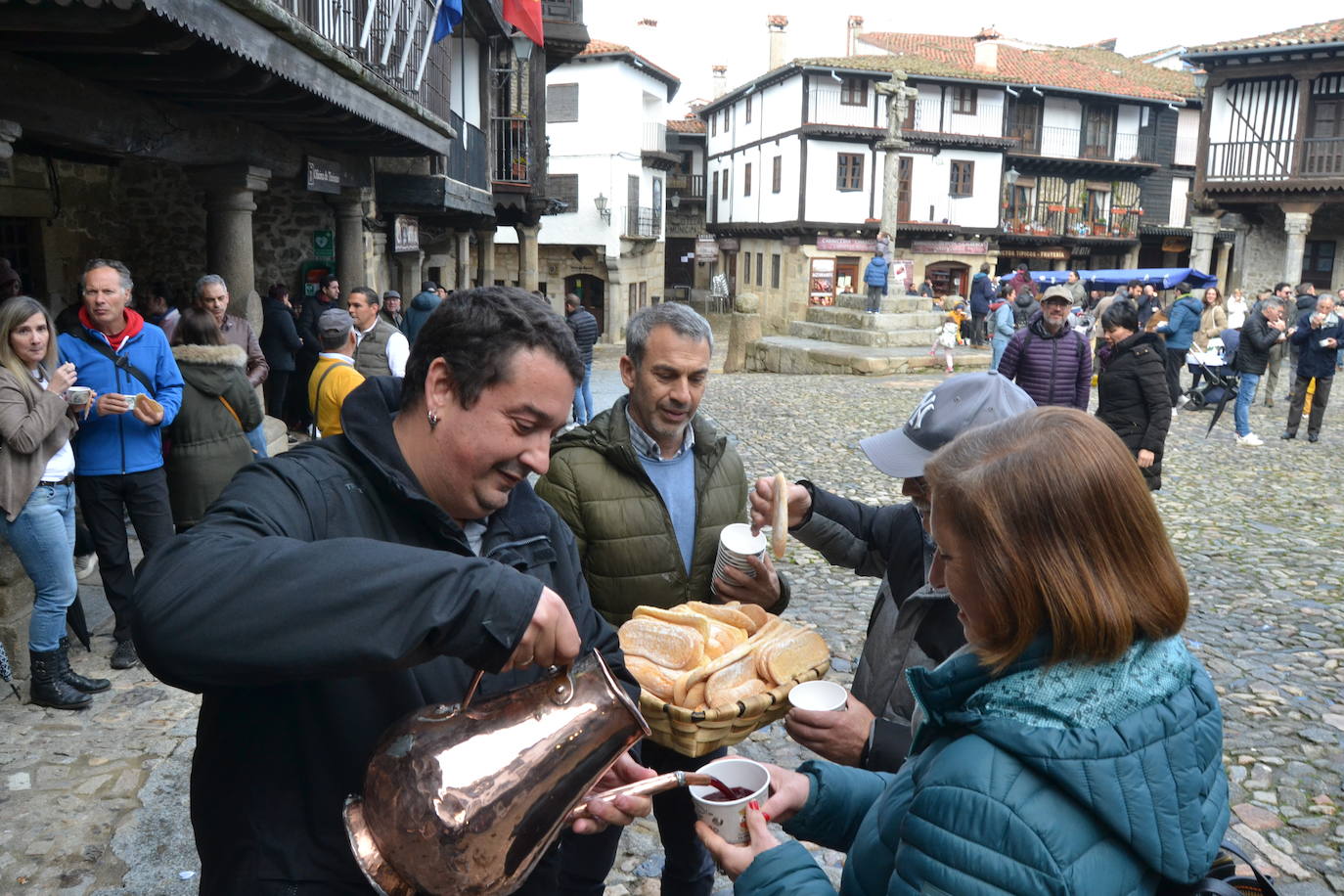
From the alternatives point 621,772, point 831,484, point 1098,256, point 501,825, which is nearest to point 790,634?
point 621,772

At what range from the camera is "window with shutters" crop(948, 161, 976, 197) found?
116ft

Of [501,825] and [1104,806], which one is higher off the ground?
[1104,806]

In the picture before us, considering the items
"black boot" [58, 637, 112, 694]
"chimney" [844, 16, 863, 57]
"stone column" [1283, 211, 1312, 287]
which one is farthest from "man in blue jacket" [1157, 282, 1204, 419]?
"chimney" [844, 16, 863, 57]

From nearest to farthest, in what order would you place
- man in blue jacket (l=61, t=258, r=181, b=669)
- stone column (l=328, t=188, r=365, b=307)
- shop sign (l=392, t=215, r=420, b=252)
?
man in blue jacket (l=61, t=258, r=181, b=669) → stone column (l=328, t=188, r=365, b=307) → shop sign (l=392, t=215, r=420, b=252)

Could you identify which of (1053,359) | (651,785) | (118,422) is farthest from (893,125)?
(651,785)

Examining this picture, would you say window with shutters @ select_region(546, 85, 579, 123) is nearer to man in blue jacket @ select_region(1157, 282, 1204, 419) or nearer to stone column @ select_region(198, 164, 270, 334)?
man in blue jacket @ select_region(1157, 282, 1204, 419)

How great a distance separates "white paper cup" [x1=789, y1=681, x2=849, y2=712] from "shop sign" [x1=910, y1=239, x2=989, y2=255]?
35097mm

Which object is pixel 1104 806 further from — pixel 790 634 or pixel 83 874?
pixel 83 874

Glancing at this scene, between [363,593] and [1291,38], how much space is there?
31.5 metres

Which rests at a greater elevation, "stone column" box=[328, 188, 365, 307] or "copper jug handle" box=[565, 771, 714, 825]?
"stone column" box=[328, 188, 365, 307]

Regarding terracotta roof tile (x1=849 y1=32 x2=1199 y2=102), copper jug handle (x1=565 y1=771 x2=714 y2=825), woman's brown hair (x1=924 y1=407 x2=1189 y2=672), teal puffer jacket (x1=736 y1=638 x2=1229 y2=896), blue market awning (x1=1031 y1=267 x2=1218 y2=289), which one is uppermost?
terracotta roof tile (x1=849 y1=32 x2=1199 y2=102)

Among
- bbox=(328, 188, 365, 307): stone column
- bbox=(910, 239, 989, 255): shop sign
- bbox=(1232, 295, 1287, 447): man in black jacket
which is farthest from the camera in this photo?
bbox=(910, 239, 989, 255): shop sign

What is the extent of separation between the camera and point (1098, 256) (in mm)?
39906

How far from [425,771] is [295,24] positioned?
4.93 m
